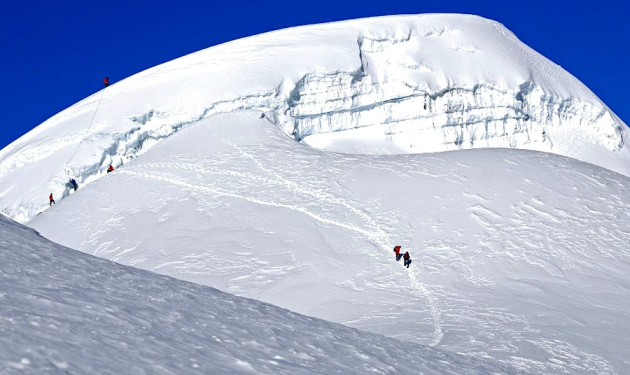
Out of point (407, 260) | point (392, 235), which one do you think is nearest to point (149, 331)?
point (407, 260)

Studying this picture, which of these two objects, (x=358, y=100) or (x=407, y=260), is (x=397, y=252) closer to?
(x=407, y=260)

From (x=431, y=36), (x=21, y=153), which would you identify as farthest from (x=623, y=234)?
(x=21, y=153)

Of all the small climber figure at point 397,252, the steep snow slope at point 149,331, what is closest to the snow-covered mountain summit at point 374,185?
the small climber figure at point 397,252

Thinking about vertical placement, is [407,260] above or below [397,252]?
below

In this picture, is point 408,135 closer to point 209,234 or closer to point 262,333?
point 209,234

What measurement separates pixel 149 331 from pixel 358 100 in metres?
33.7

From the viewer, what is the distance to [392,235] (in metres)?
26.1

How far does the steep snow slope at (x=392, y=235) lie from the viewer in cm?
1903

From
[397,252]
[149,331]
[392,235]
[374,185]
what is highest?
[374,185]

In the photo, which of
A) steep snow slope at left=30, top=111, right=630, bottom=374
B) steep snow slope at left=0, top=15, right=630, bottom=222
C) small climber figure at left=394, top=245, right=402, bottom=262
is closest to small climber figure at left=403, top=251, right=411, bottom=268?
steep snow slope at left=30, top=111, right=630, bottom=374

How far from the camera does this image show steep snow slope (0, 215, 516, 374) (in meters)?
7.58

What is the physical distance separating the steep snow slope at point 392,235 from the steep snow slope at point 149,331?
5640 mm

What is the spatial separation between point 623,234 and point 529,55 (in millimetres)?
21573

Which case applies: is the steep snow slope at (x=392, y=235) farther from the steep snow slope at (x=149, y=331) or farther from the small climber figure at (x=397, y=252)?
the steep snow slope at (x=149, y=331)
